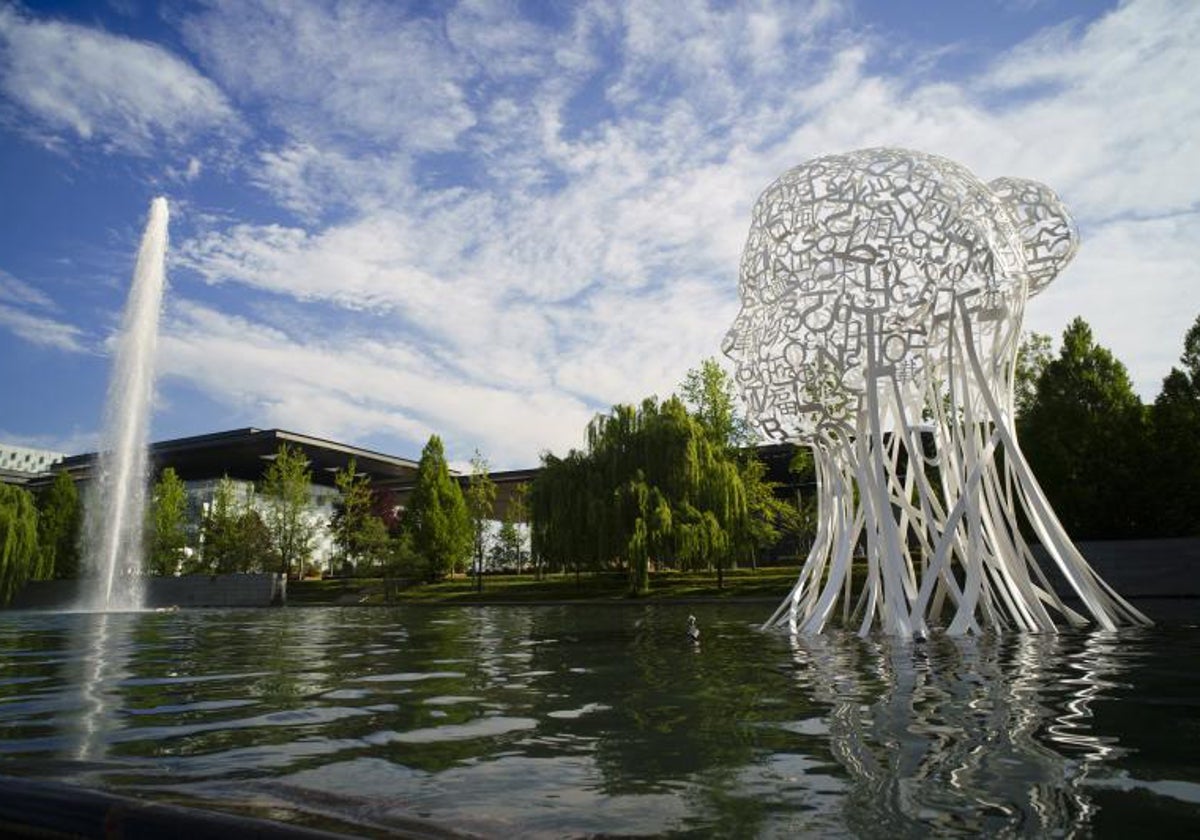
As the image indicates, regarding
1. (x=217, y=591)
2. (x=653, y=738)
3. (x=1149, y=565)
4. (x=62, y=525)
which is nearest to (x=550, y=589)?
(x=217, y=591)

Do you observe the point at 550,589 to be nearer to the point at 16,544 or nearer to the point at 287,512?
the point at 287,512

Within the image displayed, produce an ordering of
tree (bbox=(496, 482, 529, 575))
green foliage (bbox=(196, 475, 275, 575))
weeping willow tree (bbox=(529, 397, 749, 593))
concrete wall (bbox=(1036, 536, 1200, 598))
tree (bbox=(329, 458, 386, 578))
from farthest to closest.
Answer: tree (bbox=(496, 482, 529, 575)), green foliage (bbox=(196, 475, 275, 575)), tree (bbox=(329, 458, 386, 578)), weeping willow tree (bbox=(529, 397, 749, 593)), concrete wall (bbox=(1036, 536, 1200, 598))

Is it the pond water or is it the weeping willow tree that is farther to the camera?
the weeping willow tree

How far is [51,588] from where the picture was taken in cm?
3828

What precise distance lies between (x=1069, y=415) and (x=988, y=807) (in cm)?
2882

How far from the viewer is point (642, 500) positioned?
104 feet

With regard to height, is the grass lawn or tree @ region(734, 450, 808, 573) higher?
tree @ region(734, 450, 808, 573)

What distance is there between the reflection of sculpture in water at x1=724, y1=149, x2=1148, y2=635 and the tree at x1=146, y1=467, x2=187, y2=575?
37184 millimetres

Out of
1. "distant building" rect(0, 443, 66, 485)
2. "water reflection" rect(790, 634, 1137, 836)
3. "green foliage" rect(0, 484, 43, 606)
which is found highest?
"distant building" rect(0, 443, 66, 485)

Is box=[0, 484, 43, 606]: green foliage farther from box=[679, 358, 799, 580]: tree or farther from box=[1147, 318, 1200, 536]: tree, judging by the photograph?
box=[1147, 318, 1200, 536]: tree

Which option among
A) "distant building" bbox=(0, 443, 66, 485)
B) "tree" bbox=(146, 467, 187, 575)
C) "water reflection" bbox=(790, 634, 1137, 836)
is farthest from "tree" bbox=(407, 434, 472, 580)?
"distant building" bbox=(0, 443, 66, 485)

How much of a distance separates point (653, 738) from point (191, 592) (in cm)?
3893

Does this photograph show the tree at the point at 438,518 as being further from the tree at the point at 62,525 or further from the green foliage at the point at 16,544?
the tree at the point at 62,525

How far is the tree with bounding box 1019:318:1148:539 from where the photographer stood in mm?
26969
